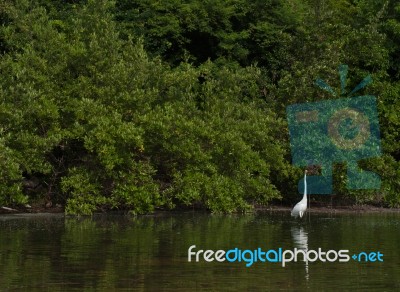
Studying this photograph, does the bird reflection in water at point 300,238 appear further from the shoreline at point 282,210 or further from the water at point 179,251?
the shoreline at point 282,210

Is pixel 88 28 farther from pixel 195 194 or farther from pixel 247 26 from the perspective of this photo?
pixel 247 26

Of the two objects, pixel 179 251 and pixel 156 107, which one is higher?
pixel 156 107

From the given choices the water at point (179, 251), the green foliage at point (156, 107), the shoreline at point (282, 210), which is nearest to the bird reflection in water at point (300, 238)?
the water at point (179, 251)

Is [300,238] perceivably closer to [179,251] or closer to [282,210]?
[179,251]

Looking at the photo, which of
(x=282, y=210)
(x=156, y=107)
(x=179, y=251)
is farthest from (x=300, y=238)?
(x=282, y=210)

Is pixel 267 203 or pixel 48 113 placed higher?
pixel 48 113

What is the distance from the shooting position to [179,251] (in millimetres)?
21391

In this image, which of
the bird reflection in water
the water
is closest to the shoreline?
the water

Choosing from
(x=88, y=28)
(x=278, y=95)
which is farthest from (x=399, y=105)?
(x=88, y=28)

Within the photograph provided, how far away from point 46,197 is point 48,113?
3618 millimetres

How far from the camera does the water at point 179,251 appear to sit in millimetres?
16484

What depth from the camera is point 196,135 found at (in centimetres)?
3541

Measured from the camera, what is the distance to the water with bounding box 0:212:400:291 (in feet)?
54.1

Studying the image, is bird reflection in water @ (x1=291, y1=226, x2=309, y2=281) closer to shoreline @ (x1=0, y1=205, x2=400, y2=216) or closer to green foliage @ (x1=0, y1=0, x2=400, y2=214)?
green foliage @ (x1=0, y1=0, x2=400, y2=214)
